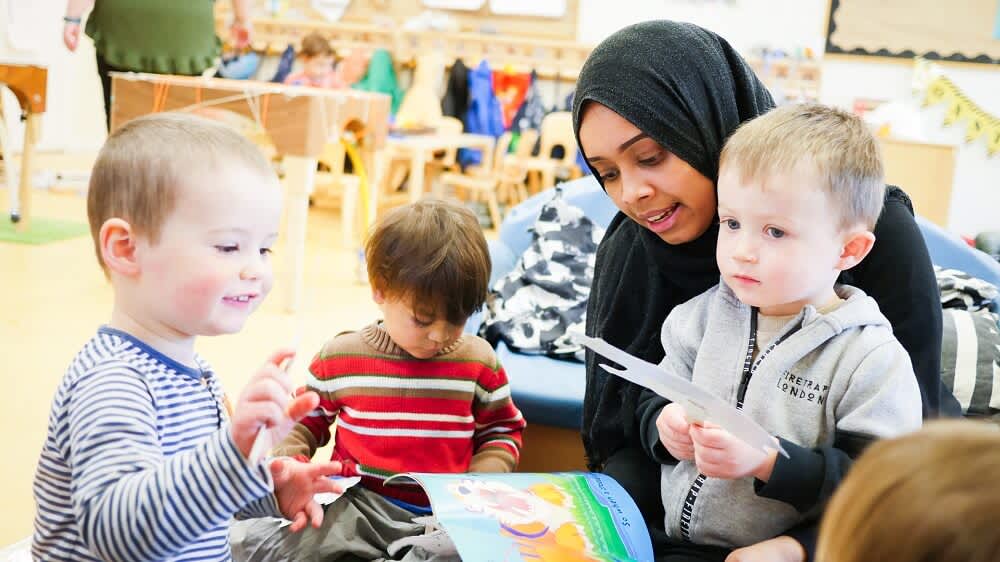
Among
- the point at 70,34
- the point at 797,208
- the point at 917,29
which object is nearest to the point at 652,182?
the point at 797,208

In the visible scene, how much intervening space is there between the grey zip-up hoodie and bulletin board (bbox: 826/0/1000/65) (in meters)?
5.77

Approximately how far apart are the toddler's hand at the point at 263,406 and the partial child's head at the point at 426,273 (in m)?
Answer: 0.59

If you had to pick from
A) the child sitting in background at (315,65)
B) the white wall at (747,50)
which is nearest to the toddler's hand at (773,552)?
the child sitting in background at (315,65)

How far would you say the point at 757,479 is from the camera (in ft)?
A: 3.77

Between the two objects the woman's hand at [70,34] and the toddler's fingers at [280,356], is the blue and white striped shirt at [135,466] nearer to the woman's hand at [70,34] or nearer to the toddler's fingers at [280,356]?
the toddler's fingers at [280,356]

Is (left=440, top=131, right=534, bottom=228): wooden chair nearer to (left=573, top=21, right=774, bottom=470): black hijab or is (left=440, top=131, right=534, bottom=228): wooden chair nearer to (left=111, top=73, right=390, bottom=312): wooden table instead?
(left=111, top=73, right=390, bottom=312): wooden table

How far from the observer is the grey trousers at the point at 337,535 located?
4.80 feet

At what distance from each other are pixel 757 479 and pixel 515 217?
1752 millimetres

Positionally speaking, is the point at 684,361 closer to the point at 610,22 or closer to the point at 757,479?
the point at 757,479

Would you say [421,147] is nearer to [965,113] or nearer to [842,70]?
[842,70]

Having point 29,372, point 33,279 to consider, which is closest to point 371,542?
point 29,372

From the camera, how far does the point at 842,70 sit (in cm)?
655

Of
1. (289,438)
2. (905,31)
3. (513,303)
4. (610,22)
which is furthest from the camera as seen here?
(610,22)

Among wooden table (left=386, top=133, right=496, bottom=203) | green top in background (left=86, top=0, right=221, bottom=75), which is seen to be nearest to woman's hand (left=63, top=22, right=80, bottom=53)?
green top in background (left=86, top=0, right=221, bottom=75)
